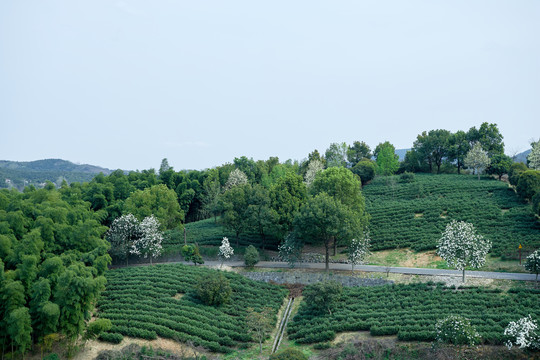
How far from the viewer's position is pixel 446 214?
4997 cm

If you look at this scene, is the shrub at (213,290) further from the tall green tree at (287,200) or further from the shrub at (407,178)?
the shrub at (407,178)

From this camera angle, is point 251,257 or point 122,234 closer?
point 251,257

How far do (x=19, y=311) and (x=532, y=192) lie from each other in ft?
182

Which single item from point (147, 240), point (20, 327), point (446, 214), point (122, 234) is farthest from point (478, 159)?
point (20, 327)

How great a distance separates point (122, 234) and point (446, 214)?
131 feet

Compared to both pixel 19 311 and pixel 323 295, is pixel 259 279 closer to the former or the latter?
pixel 323 295

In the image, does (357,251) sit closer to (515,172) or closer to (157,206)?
(157,206)

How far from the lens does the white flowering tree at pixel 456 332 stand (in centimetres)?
2348

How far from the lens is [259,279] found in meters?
39.7

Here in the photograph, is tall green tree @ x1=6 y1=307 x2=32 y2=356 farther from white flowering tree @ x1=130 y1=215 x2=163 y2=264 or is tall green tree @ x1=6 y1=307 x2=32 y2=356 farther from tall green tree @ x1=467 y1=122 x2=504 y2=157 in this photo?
tall green tree @ x1=467 y1=122 x2=504 y2=157

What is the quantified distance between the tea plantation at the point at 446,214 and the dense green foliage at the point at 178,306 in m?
17.3

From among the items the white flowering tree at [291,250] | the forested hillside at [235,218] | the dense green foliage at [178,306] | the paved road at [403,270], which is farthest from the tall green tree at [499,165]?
the dense green foliage at [178,306]

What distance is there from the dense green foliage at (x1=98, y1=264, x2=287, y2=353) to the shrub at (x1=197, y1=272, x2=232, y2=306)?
2.02ft

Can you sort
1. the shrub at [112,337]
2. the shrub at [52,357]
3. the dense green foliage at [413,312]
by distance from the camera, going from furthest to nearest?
the shrub at [112,337], the dense green foliage at [413,312], the shrub at [52,357]
